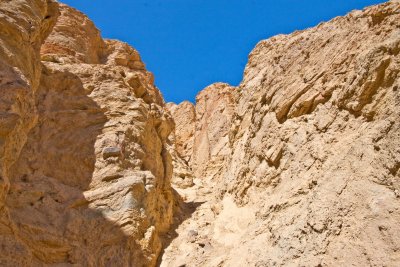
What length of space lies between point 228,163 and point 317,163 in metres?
6.23

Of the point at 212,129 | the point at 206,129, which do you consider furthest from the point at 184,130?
the point at 212,129

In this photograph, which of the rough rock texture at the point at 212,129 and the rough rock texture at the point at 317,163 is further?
the rough rock texture at the point at 212,129

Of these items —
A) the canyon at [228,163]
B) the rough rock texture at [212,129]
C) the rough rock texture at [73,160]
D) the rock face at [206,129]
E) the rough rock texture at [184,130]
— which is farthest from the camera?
the rough rock texture at [184,130]

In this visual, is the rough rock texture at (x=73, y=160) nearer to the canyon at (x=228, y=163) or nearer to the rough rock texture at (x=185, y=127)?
the canyon at (x=228, y=163)

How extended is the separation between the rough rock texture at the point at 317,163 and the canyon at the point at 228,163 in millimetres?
38

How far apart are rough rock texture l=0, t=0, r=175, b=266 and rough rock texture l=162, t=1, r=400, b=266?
191 centimetres

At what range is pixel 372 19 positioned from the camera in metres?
13.3

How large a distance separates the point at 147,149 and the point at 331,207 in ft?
24.4

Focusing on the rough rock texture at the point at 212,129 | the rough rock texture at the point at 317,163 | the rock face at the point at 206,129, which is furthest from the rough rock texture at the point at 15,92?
the rough rock texture at the point at 212,129

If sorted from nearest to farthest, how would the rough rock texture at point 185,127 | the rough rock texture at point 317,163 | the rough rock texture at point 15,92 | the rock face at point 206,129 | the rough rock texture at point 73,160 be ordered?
1. the rough rock texture at point 317,163
2. the rough rock texture at point 15,92
3. the rough rock texture at point 73,160
4. the rock face at point 206,129
5. the rough rock texture at point 185,127

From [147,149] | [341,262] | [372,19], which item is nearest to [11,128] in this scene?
[147,149]

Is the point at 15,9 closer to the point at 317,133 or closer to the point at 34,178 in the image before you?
the point at 34,178

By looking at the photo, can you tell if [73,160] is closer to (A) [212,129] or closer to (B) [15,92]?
(B) [15,92]

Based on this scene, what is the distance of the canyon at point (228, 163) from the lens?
9.80m
